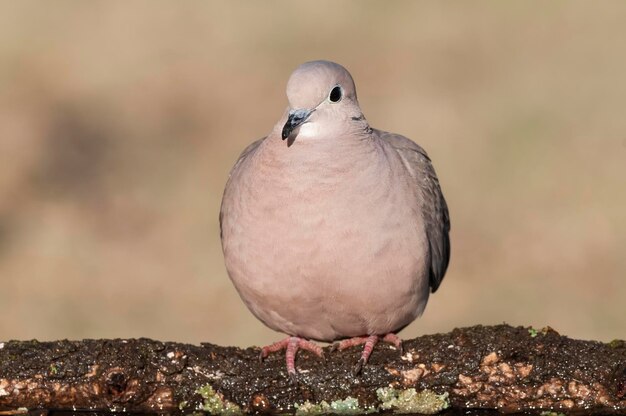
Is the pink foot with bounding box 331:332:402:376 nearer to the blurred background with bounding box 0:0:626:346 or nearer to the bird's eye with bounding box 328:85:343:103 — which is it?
the bird's eye with bounding box 328:85:343:103

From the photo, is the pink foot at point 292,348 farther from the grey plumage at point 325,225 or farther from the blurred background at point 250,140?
the blurred background at point 250,140

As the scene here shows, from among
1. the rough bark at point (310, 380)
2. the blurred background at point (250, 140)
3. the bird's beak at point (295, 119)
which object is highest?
the blurred background at point (250, 140)

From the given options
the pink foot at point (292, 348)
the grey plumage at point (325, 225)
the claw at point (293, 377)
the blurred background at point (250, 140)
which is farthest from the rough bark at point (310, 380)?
the blurred background at point (250, 140)

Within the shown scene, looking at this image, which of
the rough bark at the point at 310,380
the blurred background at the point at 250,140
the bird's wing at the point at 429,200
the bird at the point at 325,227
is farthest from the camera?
the blurred background at the point at 250,140

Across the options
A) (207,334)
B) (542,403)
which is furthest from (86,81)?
(542,403)

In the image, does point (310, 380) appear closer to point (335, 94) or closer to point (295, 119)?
point (295, 119)

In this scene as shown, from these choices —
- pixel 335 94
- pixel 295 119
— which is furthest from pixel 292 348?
pixel 335 94
